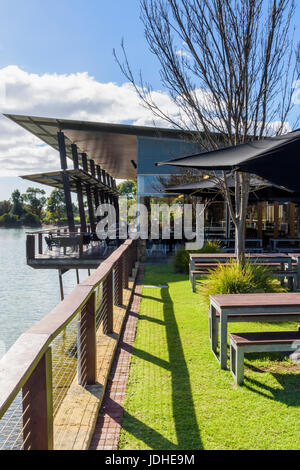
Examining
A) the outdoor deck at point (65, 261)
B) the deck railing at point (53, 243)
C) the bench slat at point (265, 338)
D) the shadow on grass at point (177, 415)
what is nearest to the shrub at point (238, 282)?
the shadow on grass at point (177, 415)

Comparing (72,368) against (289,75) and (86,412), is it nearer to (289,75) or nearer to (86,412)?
(86,412)

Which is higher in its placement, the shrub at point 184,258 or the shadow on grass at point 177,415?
the shrub at point 184,258

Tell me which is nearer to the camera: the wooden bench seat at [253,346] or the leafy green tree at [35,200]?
the wooden bench seat at [253,346]

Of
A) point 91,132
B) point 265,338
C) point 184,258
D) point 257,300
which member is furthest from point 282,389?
point 91,132

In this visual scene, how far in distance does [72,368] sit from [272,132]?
5450mm

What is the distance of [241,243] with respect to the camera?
625cm

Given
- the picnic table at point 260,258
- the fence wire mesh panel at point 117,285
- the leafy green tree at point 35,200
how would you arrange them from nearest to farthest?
the fence wire mesh panel at point 117,285
the picnic table at point 260,258
the leafy green tree at point 35,200

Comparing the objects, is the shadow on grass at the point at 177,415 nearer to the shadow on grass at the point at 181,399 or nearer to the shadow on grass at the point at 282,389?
the shadow on grass at the point at 181,399

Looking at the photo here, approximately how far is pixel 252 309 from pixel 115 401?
4.88ft

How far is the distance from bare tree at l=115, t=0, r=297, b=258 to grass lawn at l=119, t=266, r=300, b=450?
8.88 ft

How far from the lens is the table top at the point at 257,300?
11.4 feet

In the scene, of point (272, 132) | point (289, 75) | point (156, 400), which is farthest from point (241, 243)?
point (156, 400)

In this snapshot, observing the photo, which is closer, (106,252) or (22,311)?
(106,252)

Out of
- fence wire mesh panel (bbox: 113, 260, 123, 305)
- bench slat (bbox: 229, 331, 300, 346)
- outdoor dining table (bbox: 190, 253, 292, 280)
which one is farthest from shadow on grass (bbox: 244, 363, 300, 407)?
outdoor dining table (bbox: 190, 253, 292, 280)
